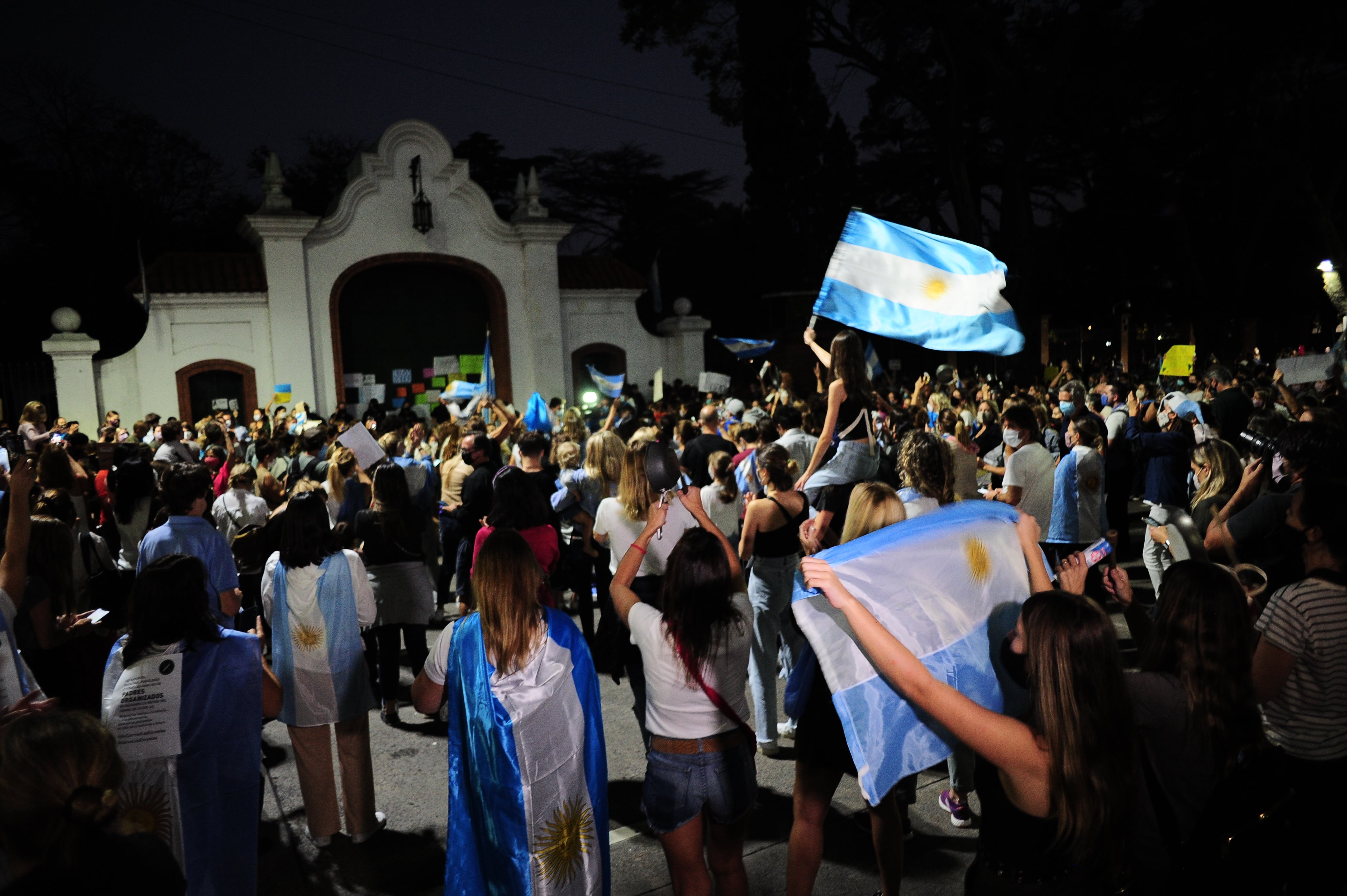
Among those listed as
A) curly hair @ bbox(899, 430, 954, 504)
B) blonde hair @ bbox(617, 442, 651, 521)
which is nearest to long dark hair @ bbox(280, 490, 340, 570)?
blonde hair @ bbox(617, 442, 651, 521)

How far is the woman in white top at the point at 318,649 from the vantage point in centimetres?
419

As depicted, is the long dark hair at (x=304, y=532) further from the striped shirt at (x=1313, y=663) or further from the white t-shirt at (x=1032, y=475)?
the white t-shirt at (x=1032, y=475)

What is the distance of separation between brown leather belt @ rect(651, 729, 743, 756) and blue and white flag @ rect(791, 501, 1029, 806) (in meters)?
0.60

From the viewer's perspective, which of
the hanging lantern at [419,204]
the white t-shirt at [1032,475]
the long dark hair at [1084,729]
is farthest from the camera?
the hanging lantern at [419,204]

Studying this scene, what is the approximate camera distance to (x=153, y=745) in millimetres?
3111

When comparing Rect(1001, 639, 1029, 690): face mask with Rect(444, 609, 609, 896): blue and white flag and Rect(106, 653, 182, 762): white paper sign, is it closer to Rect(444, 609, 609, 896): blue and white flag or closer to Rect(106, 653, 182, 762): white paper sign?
Rect(444, 609, 609, 896): blue and white flag

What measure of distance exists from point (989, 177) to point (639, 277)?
16442mm

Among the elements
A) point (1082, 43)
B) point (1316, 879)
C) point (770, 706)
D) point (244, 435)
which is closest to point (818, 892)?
point (770, 706)

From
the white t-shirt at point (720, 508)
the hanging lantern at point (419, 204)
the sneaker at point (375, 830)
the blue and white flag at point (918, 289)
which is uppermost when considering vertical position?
the hanging lantern at point (419, 204)

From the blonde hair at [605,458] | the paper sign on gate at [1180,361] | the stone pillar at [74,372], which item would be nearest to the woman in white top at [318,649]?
the blonde hair at [605,458]

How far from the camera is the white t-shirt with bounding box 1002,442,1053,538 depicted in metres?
6.33

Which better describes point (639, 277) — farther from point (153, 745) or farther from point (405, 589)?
point (153, 745)

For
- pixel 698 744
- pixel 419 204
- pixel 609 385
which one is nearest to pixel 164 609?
pixel 698 744

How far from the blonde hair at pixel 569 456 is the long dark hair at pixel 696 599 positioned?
4276mm
